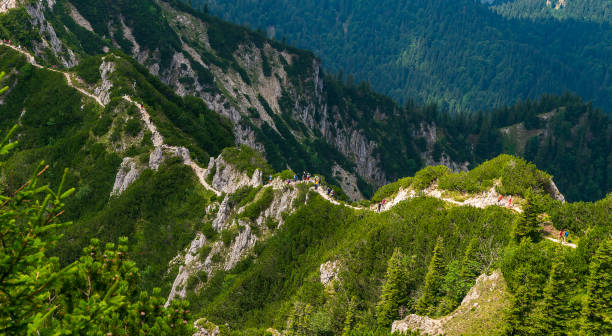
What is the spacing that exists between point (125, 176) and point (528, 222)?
3095 inches

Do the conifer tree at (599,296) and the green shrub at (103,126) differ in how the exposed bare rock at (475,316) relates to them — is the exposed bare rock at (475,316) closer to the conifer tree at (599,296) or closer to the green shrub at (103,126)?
the conifer tree at (599,296)

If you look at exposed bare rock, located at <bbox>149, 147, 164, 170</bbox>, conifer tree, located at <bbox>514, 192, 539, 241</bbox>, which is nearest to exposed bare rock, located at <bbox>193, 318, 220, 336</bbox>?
conifer tree, located at <bbox>514, 192, 539, 241</bbox>

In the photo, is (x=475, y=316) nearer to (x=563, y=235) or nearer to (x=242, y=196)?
(x=563, y=235)

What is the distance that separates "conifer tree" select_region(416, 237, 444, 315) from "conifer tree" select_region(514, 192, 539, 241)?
8.27m

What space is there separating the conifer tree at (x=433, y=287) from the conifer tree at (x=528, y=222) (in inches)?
326

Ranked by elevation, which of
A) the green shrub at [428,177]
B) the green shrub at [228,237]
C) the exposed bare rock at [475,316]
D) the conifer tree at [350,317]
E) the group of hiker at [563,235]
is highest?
the green shrub at [428,177]

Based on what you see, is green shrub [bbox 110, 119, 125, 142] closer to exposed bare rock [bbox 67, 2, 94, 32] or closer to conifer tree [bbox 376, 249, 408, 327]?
conifer tree [bbox 376, 249, 408, 327]

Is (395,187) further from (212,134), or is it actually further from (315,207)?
(212,134)

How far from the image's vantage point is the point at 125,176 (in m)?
95.2

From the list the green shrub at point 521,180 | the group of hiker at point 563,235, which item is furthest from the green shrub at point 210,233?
the group of hiker at point 563,235

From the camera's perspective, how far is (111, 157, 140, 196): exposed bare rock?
9450 cm

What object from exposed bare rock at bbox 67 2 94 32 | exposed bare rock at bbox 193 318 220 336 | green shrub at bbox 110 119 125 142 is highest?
exposed bare rock at bbox 67 2 94 32

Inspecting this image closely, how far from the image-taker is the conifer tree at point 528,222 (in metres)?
46.3

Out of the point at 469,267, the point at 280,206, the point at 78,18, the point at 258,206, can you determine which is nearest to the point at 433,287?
the point at 469,267
